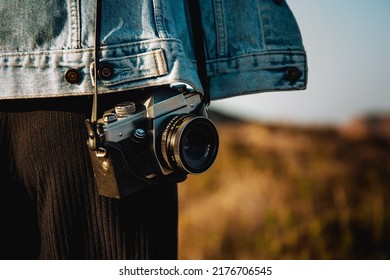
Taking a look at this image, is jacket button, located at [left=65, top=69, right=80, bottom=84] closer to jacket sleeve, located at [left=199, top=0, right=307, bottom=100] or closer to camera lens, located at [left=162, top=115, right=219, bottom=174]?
camera lens, located at [left=162, top=115, right=219, bottom=174]

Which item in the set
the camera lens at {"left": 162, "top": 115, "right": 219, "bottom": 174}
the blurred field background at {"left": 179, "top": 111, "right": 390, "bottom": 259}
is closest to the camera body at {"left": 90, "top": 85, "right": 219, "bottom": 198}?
the camera lens at {"left": 162, "top": 115, "right": 219, "bottom": 174}

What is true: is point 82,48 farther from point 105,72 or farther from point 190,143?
point 190,143

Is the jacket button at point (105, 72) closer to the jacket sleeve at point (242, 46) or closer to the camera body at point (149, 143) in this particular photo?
the camera body at point (149, 143)

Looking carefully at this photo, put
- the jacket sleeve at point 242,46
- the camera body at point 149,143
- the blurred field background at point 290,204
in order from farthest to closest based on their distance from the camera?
1. the blurred field background at point 290,204
2. the jacket sleeve at point 242,46
3. the camera body at point 149,143

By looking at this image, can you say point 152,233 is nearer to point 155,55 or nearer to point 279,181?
point 155,55

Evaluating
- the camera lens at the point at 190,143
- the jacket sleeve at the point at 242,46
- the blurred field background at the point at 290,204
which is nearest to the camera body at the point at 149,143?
the camera lens at the point at 190,143

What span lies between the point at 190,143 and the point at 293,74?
25cm

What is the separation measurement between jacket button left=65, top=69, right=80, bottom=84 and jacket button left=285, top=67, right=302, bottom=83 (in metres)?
0.36

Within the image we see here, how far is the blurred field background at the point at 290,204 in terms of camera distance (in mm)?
2576

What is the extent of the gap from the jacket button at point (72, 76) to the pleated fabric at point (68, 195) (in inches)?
1.4

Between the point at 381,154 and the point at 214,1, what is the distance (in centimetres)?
323

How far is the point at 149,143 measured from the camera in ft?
2.66

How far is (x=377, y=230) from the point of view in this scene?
263 centimetres

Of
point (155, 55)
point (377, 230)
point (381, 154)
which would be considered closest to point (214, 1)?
point (155, 55)
